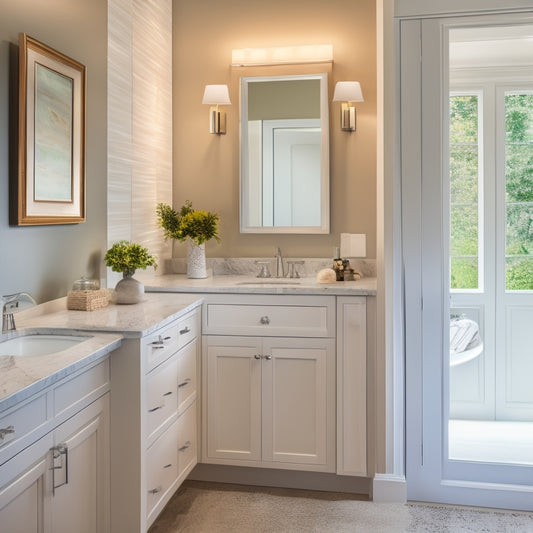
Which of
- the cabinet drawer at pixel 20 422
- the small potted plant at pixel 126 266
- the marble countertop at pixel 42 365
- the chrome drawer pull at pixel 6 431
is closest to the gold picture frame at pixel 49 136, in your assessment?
the small potted plant at pixel 126 266

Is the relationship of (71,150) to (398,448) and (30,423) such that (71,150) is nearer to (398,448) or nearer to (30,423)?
(30,423)

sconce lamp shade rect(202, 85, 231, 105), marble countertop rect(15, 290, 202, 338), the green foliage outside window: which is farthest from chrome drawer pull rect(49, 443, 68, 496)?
sconce lamp shade rect(202, 85, 231, 105)

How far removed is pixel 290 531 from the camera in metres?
2.55

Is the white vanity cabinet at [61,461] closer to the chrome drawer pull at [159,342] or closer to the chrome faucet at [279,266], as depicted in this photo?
the chrome drawer pull at [159,342]

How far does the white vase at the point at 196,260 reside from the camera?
3.29 m

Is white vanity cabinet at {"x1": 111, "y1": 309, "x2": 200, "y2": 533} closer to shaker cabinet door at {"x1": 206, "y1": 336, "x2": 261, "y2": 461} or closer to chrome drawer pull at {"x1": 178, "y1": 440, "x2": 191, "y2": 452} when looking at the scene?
chrome drawer pull at {"x1": 178, "y1": 440, "x2": 191, "y2": 452}

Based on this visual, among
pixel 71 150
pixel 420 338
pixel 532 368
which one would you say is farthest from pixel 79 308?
pixel 532 368

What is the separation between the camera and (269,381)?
114 inches

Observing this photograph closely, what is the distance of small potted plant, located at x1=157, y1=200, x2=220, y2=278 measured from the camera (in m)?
3.25

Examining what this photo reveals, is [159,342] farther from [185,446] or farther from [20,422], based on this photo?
[20,422]

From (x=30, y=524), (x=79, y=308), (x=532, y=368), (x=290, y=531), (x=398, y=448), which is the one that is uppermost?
(x=79, y=308)

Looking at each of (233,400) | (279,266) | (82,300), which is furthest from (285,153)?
(82,300)

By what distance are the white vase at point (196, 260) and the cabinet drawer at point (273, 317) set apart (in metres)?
0.41

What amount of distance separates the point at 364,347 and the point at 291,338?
337mm
